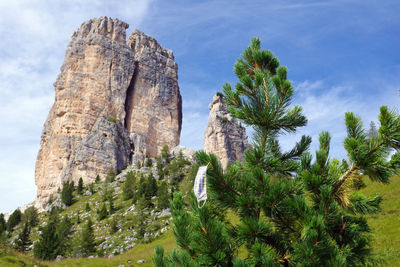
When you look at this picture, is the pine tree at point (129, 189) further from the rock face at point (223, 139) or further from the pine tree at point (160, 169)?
the rock face at point (223, 139)

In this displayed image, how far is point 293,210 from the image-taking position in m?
4.68

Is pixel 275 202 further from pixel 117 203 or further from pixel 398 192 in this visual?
pixel 117 203

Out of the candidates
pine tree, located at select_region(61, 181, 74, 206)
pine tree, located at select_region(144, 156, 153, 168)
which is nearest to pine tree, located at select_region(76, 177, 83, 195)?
pine tree, located at select_region(61, 181, 74, 206)

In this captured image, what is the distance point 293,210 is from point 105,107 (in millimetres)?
101625

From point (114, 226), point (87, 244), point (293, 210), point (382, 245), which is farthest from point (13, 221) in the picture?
point (293, 210)

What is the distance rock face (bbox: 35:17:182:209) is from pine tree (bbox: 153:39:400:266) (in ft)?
295

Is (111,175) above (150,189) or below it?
above

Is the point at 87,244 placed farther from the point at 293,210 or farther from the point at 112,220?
the point at 293,210

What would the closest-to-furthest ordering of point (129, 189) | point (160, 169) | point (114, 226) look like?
point (114, 226) → point (129, 189) → point (160, 169)

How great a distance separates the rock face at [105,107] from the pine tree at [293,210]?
295ft

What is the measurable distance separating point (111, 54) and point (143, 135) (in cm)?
2897

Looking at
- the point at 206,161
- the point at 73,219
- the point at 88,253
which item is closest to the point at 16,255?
the point at 206,161

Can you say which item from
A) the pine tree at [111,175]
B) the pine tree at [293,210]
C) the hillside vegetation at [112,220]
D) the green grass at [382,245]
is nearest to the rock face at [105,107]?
the pine tree at [111,175]

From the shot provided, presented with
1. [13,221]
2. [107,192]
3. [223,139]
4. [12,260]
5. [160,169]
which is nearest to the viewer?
[12,260]
